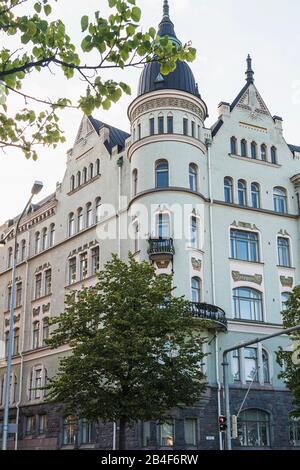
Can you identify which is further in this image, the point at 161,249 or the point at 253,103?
the point at 253,103

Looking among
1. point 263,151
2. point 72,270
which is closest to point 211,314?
point 72,270

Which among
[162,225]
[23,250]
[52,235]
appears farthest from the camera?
[23,250]

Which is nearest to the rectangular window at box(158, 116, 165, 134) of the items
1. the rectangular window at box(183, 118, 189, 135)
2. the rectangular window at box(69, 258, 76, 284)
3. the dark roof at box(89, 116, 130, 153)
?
the rectangular window at box(183, 118, 189, 135)

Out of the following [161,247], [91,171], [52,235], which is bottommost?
[161,247]

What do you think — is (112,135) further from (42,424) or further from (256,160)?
(42,424)

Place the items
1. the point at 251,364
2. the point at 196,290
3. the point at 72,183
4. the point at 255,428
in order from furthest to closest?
the point at 72,183 → the point at 251,364 → the point at 196,290 → the point at 255,428

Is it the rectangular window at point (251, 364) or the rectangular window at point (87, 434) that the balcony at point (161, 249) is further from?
the rectangular window at point (87, 434)

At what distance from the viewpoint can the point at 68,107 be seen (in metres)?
10.6

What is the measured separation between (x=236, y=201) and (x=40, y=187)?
1552 cm

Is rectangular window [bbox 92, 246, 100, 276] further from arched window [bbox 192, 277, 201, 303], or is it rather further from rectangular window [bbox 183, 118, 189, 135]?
rectangular window [bbox 183, 118, 189, 135]

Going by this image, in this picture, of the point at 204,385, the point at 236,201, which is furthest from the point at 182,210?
the point at 204,385

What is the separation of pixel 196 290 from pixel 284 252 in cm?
795

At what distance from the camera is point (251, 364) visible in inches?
1524

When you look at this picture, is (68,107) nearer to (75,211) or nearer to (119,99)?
(119,99)
